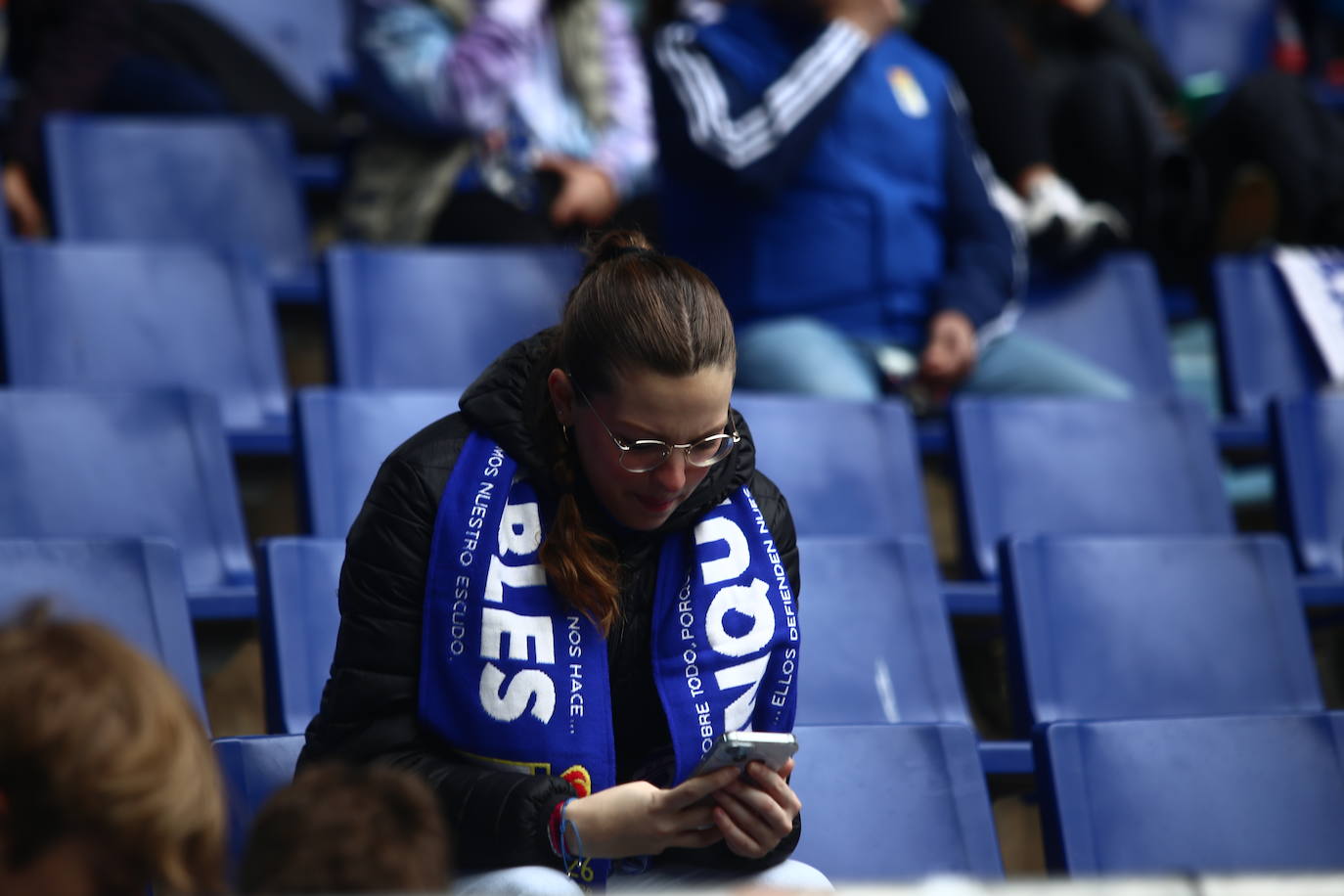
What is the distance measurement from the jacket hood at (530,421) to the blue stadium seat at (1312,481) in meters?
1.25

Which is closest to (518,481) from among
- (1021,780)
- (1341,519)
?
(1021,780)

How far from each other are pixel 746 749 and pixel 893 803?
1.37ft

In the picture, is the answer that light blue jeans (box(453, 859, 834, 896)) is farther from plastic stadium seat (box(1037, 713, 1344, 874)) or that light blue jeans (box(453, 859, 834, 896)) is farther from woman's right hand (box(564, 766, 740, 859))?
plastic stadium seat (box(1037, 713, 1344, 874))

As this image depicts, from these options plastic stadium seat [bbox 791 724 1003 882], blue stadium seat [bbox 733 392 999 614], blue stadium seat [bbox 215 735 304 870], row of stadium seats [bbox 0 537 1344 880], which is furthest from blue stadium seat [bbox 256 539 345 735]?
blue stadium seat [bbox 733 392 999 614]

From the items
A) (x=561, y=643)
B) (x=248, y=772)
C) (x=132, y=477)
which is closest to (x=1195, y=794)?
(x=561, y=643)

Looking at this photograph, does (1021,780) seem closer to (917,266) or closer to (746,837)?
(746,837)

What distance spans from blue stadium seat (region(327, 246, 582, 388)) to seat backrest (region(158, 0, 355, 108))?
142 cm

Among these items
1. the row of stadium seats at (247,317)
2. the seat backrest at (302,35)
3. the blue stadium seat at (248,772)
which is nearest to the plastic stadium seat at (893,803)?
the blue stadium seat at (248,772)

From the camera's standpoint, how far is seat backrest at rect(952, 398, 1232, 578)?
2207 millimetres

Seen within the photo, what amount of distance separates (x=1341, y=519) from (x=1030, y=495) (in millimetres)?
473

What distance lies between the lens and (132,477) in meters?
1.93

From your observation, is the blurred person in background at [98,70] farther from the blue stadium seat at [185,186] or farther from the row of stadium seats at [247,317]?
the row of stadium seats at [247,317]

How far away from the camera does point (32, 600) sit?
86cm

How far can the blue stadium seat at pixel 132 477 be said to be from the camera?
184 centimetres
